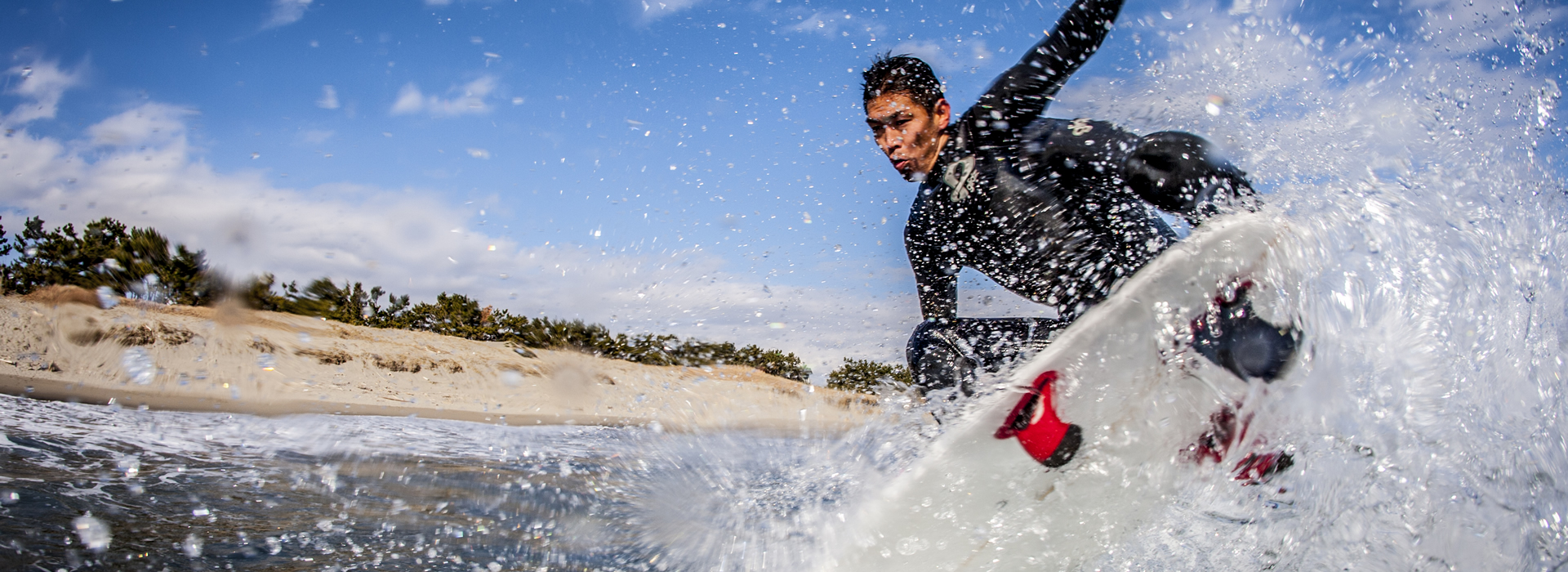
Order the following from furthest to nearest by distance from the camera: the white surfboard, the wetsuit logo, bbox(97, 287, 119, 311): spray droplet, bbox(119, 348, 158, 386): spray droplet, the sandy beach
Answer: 1. bbox(97, 287, 119, 311): spray droplet
2. bbox(119, 348, 158, 386): spray droplet
3. the sandy beach
4. the wetsuit logo
5. the white surfboard

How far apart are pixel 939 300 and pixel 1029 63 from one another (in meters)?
0.84

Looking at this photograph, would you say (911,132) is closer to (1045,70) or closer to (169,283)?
(1045,70)

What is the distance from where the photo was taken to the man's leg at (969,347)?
6.91 ft

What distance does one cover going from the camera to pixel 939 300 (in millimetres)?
2514

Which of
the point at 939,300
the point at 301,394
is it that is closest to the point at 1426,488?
the point at 939,300

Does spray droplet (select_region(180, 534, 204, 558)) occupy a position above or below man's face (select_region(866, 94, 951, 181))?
below

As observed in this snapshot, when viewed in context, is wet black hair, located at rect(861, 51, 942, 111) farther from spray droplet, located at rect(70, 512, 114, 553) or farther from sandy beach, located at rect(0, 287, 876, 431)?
sandy beach, located at rect(0, 287, 876, 431)

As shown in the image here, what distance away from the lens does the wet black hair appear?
2311mm

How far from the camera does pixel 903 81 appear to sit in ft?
7.66

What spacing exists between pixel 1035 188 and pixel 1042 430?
0.67 metres

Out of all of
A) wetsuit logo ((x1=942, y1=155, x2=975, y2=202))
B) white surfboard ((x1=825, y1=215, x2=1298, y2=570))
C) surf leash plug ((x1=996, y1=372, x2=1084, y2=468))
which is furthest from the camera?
wetsuit logo ((x1=942, y1=155, x2=975, y2=202))

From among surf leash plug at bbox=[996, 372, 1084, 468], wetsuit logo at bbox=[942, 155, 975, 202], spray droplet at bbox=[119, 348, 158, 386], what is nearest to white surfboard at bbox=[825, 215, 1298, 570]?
surf leash plug at bbox=[996, 372, 1084, 468]

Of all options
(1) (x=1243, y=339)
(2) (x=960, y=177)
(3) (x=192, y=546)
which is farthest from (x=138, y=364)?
(1) (x=1243, y=339)

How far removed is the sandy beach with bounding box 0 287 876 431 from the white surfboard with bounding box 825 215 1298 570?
481cm
